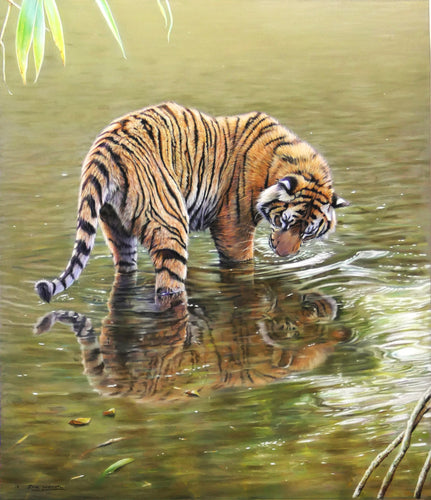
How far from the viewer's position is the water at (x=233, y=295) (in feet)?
8.61

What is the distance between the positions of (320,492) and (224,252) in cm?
85

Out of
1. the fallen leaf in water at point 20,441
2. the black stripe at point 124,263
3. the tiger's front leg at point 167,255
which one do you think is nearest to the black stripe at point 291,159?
the tiger's front leg at point 167,255

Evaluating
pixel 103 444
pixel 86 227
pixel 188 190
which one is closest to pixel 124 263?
pixel 86 227

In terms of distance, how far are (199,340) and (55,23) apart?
119 cm

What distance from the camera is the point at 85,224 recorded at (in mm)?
2855

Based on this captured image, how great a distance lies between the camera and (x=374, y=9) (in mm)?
2854

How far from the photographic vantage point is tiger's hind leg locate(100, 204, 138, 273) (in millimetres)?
2799

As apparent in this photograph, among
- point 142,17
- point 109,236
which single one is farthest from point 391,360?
point 142,17

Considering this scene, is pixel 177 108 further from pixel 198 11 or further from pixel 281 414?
pixel 281 414

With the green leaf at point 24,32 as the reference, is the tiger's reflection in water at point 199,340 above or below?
below

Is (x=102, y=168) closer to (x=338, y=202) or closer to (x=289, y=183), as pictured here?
(x=289, y=183)

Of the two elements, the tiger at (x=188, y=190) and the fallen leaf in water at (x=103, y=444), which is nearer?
the fallen leaf in water at (x=103, y=444)
